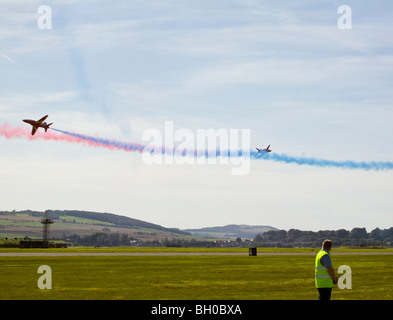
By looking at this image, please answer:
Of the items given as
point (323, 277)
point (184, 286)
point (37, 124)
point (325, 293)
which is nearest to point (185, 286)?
point (184, 286)

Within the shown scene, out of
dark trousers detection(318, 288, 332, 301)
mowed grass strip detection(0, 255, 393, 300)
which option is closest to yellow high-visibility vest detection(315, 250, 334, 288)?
dark trousers detection(318, 288, 332, 301)

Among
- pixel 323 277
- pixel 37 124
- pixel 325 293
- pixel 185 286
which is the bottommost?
pixel 185 286

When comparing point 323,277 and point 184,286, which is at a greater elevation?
point 323,277

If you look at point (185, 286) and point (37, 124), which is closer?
point (185, 286)

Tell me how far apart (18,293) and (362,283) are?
24.3 m

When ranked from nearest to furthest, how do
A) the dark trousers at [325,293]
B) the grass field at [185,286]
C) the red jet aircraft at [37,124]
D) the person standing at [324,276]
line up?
the person standing at [324,276]
the dark trousers at [325,293]
the grass field at [185,286]
the red jet aircraft at [37,124]

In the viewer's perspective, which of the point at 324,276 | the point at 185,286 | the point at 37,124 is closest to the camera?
the point at 324,276

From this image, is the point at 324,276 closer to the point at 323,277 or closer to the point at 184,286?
the point at 323,277

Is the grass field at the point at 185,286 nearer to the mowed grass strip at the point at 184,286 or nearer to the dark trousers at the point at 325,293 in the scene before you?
the mowed grass strip at the point at 184,286

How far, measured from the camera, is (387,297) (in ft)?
112

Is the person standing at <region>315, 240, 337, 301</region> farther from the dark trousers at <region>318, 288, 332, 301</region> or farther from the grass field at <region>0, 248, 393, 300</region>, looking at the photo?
the grass field at <region>0, 248, 393, 300</region>

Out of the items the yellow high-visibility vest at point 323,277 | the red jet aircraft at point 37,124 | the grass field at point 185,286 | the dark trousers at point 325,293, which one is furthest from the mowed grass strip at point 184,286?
the red jet aircraft at point 37,124

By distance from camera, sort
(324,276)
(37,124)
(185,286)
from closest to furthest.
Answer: (324,276)
(185,286)
(37,124)
